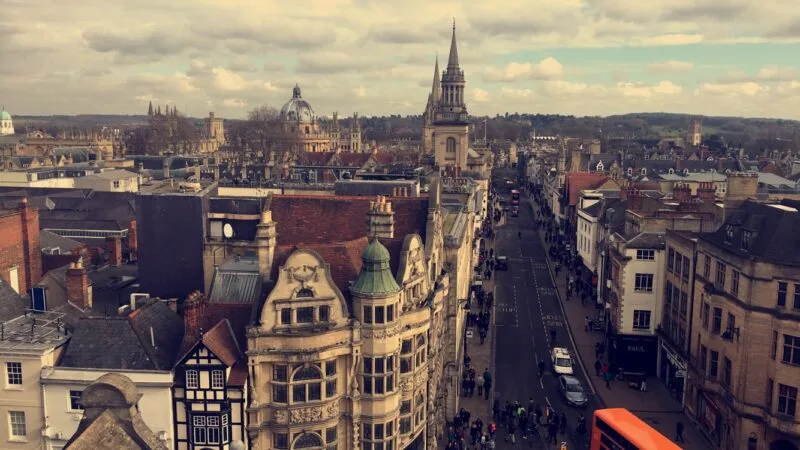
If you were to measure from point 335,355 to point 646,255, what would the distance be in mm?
31714

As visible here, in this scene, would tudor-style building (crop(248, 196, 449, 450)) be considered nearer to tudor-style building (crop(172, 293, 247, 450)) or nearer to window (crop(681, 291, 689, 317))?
tudor-style building (crop(172, 293, 247, 450))

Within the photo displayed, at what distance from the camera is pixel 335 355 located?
3216cm

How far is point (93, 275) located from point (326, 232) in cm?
1885

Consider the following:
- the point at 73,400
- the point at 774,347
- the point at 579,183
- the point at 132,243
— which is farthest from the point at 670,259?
the point at 579,183

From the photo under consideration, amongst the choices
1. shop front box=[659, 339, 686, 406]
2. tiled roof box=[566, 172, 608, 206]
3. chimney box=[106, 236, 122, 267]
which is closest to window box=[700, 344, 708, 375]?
shop front box=[659, 339, 686, 406]

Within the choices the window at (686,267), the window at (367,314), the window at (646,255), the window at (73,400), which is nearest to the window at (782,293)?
the window at (686,267)

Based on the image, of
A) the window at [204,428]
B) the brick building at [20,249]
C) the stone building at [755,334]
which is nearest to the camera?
the window at [204,428]

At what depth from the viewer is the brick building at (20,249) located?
4453 centimetres

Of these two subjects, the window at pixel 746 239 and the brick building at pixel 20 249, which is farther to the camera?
the brick building at pixel 20 249

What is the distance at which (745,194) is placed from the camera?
171ft

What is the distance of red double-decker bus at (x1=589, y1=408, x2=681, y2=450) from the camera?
92.1ft

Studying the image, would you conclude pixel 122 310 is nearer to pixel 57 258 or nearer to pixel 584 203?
pixel 57 258

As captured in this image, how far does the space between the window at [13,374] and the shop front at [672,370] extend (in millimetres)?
39535

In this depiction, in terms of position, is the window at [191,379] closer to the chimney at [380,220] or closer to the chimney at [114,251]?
the chimney at [380,220]
